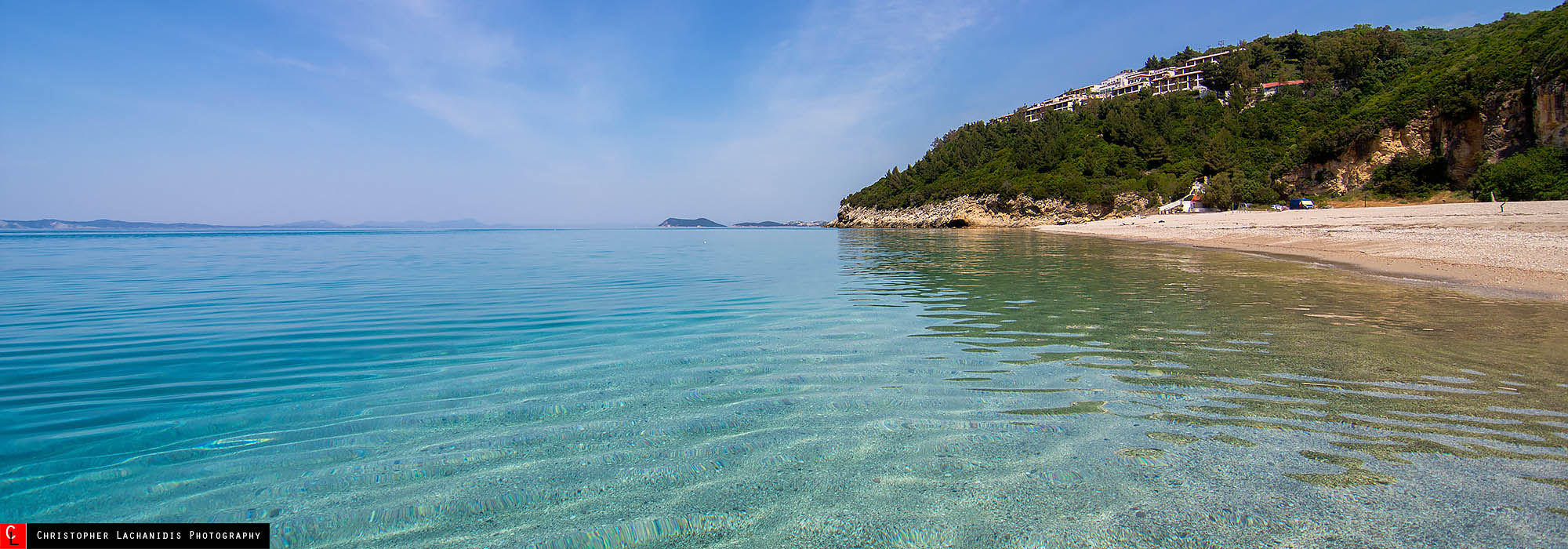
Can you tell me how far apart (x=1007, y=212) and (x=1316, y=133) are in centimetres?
3162

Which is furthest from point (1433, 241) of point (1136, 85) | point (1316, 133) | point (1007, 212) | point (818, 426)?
point (1136, 85)

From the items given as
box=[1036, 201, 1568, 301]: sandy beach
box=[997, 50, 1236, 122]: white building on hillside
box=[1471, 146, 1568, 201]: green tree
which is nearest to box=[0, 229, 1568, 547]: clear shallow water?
box=[1036, 201, 1568, 301]: sandy beach

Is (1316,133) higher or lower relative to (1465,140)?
higher

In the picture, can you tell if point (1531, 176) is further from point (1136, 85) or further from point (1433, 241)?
point (1136, 85)

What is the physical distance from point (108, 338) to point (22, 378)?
108 inches

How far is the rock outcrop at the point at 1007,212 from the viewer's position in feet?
232

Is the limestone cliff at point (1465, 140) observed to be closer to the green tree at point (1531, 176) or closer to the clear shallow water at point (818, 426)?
the green tree at point (1531, 176)

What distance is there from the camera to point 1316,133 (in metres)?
58.0

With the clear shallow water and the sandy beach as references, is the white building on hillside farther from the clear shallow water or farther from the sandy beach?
the clear shallow water

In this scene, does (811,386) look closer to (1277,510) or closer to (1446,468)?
(1277,510)

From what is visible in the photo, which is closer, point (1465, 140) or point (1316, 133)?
point (1465, 140)

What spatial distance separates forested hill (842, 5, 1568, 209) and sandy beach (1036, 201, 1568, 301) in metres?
11.3

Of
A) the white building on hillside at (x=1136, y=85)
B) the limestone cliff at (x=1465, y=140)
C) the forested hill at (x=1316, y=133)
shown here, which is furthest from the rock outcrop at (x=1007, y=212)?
the white building on hillside at (x=1136, y=85)

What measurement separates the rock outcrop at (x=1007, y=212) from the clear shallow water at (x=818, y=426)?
67226 millimetres
